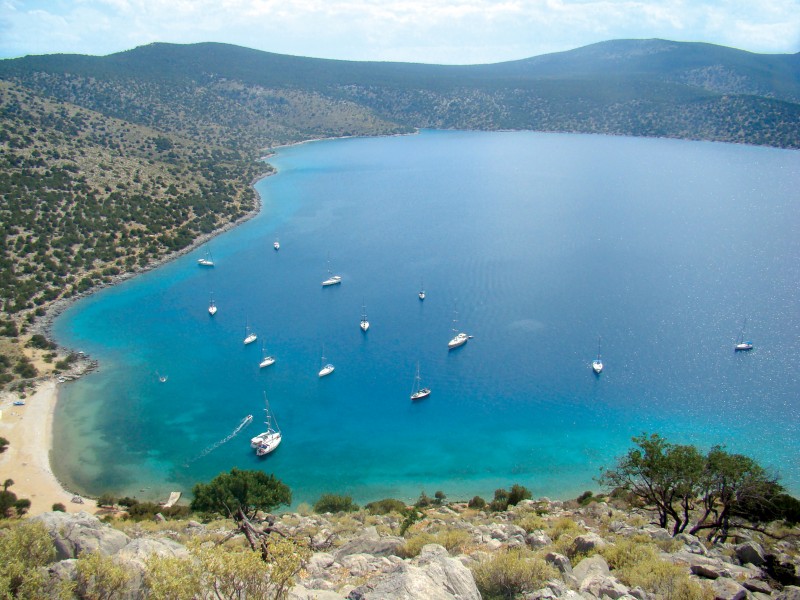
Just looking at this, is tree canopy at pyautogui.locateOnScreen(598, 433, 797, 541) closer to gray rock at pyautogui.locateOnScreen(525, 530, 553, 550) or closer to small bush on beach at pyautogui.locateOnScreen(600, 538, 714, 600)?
small bush on beach at pyautogui.locateOnScreen(600, 538, 714, 600)

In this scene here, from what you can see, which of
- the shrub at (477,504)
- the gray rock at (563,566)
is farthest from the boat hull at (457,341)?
the gray rock at (563,566)

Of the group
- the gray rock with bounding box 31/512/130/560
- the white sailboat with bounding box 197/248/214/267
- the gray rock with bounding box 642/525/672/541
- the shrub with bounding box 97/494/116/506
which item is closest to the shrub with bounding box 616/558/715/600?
the gray rock with bounding box 642/525/672/541

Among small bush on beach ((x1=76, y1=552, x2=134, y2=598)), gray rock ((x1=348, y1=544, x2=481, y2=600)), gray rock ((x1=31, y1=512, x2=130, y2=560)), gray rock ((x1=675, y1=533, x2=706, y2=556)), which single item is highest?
small bush on beach ((x1=76, y1=552, x2=134, y2=598))

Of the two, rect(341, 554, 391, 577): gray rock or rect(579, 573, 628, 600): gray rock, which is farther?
rect(341, 554, 391, 577): gray rock

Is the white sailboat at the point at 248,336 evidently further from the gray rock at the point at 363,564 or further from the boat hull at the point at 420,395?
the gray rock at the point at 363,564

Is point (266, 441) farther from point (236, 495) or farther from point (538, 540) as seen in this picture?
point (538, 540)

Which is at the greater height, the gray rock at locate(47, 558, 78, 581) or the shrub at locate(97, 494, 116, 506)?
the gray rock at locate(47, 558, 78, 581)

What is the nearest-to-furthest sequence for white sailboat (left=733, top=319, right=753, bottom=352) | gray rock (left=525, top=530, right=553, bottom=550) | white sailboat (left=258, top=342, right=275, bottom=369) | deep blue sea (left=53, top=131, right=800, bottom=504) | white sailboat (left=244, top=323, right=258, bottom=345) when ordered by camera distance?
gray rock (left=525, top=530, right=553, bottom=550) → deep blue sea (left=53, top=131, right=800, bottom=504) → white sailboat (left=258, top=342, right=275, bottom=369) → white sailboat (left=733, top=319, right=753, bottom=352) → white sailboat (left=244, top=323, right=258, bottom=345)
